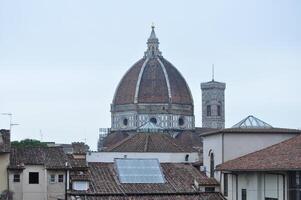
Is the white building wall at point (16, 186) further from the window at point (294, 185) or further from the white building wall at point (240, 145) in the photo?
the window at point (294, 185)

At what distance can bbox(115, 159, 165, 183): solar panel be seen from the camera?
5081cm

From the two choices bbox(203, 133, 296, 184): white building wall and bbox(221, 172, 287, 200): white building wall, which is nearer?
bbox(221, 172, 287, 200): white building wall

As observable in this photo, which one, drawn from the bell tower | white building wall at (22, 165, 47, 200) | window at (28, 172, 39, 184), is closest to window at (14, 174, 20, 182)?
white building wall at (22, 165, 47, 200)

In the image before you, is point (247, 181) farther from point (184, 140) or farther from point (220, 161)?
point (184, 140)

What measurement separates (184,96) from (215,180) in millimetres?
79015

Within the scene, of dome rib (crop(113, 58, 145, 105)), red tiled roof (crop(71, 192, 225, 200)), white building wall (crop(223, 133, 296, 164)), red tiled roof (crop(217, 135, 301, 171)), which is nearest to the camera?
red tiled roof (crop(217, 135, 301, 171))

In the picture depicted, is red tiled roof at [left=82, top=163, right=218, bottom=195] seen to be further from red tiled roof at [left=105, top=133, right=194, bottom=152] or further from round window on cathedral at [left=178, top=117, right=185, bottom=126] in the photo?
round window on cathedral at [left=178, top=117, right=185, bottom=126]

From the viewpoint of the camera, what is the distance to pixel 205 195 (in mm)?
49250

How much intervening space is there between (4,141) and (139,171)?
7948mm

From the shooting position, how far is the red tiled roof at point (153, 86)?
128000mm

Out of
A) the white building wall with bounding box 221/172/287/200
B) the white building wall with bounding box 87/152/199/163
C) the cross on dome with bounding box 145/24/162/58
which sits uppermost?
the cross on dome with bounding box 145/24/162/58

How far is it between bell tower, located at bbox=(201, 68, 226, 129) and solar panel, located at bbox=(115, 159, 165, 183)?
103 m

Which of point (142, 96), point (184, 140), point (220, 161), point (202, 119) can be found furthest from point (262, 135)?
point (202, 119)

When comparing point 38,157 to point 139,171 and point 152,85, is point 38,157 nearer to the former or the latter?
point 139,171
